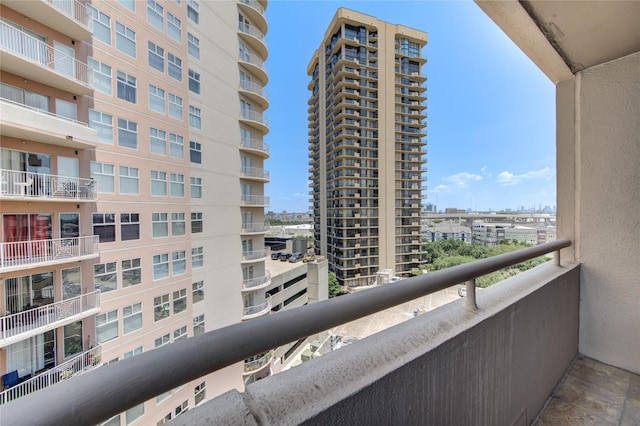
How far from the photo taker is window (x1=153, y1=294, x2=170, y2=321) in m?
3.65

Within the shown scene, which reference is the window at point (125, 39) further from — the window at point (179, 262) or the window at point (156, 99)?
the window at point (179, 262)

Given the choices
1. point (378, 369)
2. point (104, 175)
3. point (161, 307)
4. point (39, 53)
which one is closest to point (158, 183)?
point (104, 175)

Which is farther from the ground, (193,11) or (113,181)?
(193,11)

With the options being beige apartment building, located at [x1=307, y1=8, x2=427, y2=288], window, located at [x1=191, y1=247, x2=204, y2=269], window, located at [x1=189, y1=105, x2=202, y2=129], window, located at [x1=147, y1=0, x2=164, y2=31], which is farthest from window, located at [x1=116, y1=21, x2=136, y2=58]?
beige apartment building, located at [x1=307, y1=8, x2=427, y2=288]

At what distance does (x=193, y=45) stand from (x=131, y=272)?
4658 mm

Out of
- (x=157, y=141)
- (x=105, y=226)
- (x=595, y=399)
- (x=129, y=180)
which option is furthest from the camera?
(x=157, y=141)

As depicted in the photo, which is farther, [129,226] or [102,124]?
[129,226]

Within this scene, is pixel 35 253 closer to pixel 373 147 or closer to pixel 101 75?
pixel 101 75

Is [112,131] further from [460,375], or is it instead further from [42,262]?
[460,375]

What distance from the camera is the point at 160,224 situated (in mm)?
3895

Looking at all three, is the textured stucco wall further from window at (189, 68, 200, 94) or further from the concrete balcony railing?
window at (189, 68, 200, 94)

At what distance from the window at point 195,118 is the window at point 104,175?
5.70ft

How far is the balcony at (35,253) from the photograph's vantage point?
2387mm

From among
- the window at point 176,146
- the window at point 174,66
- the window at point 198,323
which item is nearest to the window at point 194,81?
the window at point 174,66
